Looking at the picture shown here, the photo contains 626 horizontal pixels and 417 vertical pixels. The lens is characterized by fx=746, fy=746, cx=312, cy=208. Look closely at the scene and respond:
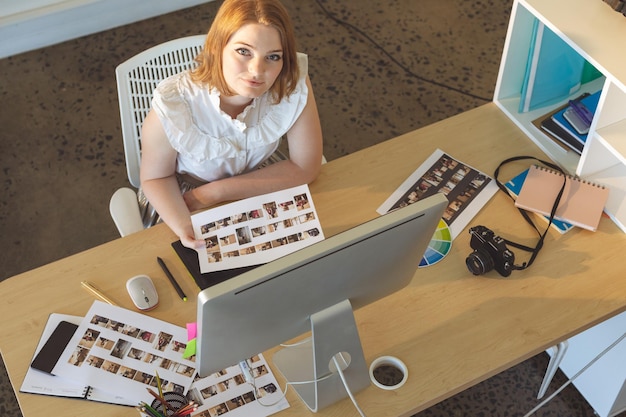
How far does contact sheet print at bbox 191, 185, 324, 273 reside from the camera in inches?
67.2

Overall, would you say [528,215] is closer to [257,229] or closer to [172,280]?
[257,229]

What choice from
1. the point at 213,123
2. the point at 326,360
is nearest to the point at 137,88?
the point at 213,123

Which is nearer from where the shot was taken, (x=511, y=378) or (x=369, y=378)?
(x=369, y=378)

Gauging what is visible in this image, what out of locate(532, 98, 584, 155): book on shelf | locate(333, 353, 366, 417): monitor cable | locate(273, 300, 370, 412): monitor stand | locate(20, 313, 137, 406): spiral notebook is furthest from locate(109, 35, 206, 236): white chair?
locate(532, 98, 584, 155): book on shelf

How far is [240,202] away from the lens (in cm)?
178

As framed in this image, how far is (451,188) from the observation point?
6.19ft

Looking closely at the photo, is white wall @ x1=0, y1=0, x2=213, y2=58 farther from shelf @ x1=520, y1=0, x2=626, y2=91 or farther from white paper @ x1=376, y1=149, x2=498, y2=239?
shelf @ x1=520, y1=0, x2=626, y2=91

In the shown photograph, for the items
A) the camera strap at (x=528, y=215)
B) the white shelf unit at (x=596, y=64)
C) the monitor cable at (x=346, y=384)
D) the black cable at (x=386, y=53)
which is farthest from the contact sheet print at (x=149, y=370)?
the black cable at (x=386, y=53)

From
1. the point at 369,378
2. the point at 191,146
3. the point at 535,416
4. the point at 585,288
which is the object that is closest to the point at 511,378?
the point at 535,416

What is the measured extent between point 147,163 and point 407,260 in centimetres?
75

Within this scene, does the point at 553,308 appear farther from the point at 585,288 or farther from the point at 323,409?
the point at 323,409

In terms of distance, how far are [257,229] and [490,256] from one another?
21.2 inches

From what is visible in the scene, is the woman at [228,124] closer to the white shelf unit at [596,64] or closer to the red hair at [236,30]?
the red hair at [236,30]

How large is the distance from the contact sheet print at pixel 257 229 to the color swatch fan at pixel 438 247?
252mm
